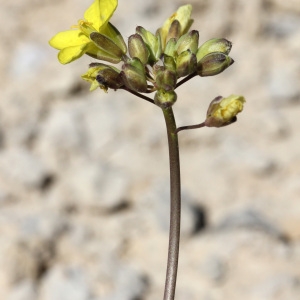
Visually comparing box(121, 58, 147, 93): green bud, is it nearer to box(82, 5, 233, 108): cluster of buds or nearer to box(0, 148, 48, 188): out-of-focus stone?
box(82, 5, 233, 108): cluster of buds

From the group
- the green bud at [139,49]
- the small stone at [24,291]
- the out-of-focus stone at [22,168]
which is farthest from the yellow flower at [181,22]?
the out-of-focus stone at [22,168]

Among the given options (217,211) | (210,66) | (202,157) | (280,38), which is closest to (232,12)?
(280,38)

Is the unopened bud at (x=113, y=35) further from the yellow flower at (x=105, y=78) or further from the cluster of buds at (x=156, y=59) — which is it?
the yellow flower at (x=105, y=78)

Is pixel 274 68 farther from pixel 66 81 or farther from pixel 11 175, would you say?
pixel 11 175

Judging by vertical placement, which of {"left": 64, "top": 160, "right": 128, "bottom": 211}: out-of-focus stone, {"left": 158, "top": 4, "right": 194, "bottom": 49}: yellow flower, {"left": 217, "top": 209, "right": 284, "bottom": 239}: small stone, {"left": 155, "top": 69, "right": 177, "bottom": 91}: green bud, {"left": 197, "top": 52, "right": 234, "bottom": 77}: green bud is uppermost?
{"left": 64, "top": 160, "right": 128, "bottom": 211}: out-of-focus stone

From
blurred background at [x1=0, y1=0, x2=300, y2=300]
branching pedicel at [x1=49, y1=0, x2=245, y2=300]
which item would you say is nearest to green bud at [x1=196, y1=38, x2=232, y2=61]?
branching pedicel at [x1=49, y1=0, x2=245, y2=300]

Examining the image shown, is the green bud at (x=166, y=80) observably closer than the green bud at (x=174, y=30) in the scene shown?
Yes
